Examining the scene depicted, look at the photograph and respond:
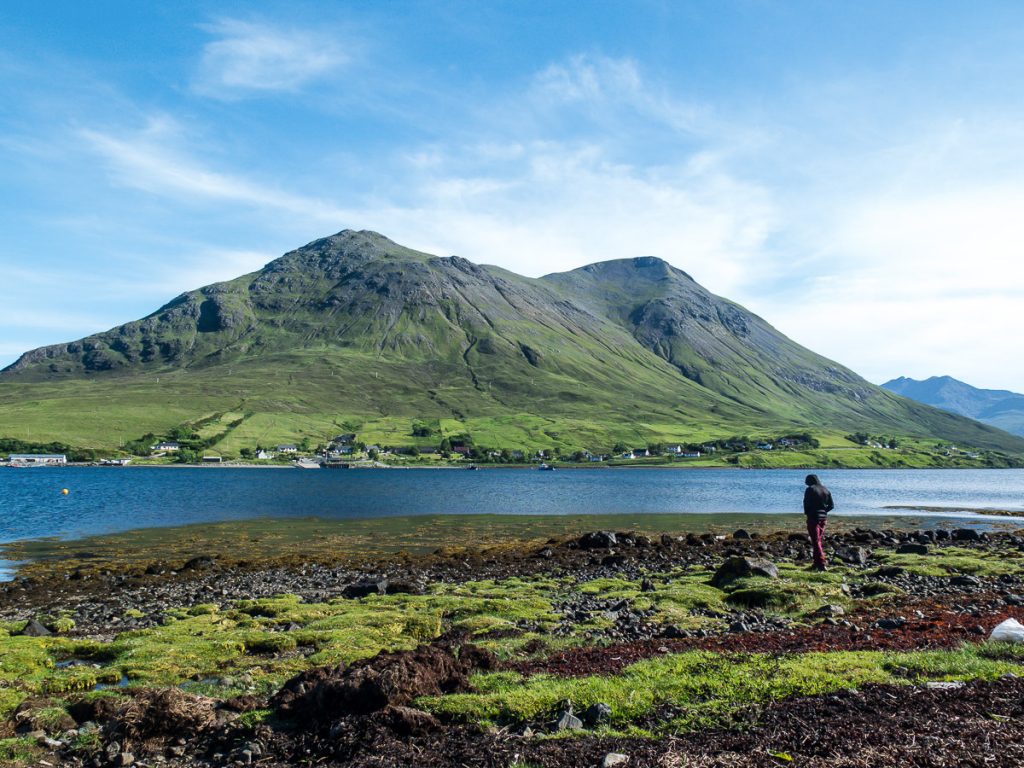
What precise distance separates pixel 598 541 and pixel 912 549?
66.5 ft

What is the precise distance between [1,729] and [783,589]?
24311mm

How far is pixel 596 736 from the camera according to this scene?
1130 cm

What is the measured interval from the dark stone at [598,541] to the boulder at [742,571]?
17703 millimetres

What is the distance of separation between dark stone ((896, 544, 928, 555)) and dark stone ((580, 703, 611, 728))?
35463 mm

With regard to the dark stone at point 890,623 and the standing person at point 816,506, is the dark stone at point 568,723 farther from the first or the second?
the standing person at point 816,506

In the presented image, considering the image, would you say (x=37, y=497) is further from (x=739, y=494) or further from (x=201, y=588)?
(x=739, y=494)

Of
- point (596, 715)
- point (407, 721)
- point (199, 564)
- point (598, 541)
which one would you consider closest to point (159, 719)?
point (407, 721)

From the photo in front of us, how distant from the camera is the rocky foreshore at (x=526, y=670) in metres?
11.0

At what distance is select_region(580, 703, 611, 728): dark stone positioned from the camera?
11914 millimetres

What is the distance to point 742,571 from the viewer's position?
95.5 feet

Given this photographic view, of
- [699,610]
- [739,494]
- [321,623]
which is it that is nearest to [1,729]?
[321,623]

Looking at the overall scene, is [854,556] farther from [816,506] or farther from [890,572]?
[816,506]

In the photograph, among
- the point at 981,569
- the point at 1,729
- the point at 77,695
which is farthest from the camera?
the point at 981,569

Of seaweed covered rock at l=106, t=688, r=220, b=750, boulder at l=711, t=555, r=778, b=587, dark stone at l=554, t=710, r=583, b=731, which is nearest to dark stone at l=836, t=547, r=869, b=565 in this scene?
boulder at l=711, t=555, r=778, b=587
